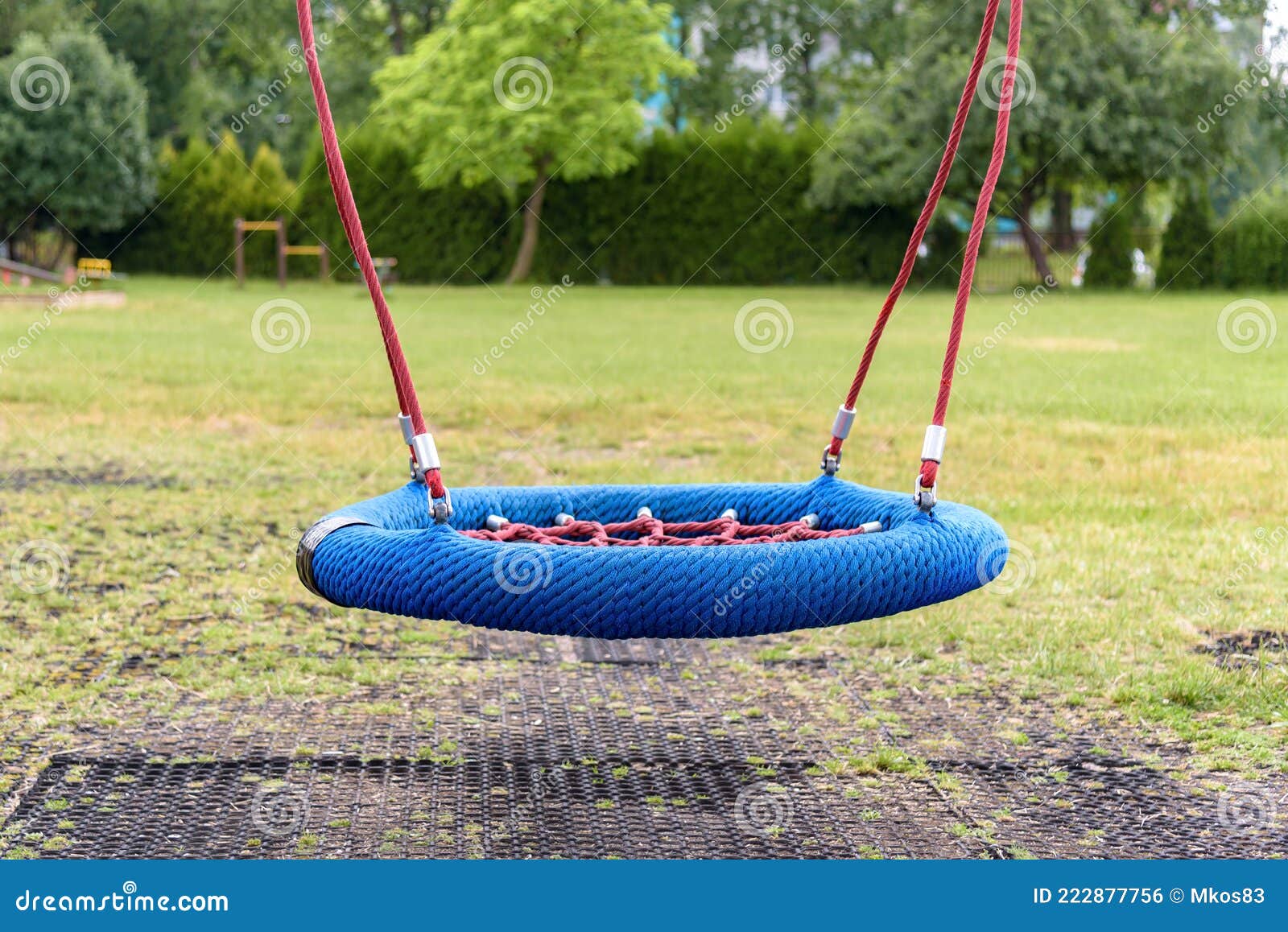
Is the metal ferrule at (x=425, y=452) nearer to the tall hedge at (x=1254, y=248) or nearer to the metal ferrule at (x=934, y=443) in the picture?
the metal ferrule at (x=934, y=443)

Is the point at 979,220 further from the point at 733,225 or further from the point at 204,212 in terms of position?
the point at 204,212

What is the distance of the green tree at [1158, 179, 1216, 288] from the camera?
17.8m

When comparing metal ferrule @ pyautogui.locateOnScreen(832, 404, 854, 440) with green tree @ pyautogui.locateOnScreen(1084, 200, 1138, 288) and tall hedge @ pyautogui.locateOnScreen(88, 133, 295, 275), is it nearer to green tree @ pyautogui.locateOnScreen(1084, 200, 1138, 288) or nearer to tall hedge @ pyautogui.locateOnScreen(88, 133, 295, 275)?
green tree @ pyautogui.locateOnScreen(1084, 200, 1138, 288)

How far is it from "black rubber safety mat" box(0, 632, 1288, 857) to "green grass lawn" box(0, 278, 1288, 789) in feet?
0.56

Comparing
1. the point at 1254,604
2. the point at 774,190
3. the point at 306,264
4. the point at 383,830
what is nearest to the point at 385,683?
the point at 383,830

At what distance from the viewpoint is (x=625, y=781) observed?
237 cm

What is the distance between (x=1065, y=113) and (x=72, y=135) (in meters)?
13.2

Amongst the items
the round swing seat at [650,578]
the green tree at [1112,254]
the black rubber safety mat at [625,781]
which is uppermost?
the green tree at [1112,254]

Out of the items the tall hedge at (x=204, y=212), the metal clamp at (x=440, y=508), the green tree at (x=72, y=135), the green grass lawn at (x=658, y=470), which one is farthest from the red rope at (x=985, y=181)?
the green tree at (x=72, y=135)

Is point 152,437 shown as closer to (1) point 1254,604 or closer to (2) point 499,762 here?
(2) point 499,762

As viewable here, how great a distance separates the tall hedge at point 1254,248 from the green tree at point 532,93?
7.14 metres

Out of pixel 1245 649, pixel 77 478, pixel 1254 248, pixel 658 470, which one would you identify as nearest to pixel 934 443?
pixel 1245 649

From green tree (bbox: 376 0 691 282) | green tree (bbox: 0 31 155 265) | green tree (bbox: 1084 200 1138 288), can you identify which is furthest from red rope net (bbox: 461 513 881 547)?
green tree (bbox: 0 31 155 265)

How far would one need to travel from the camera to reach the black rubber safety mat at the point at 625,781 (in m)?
2.09
